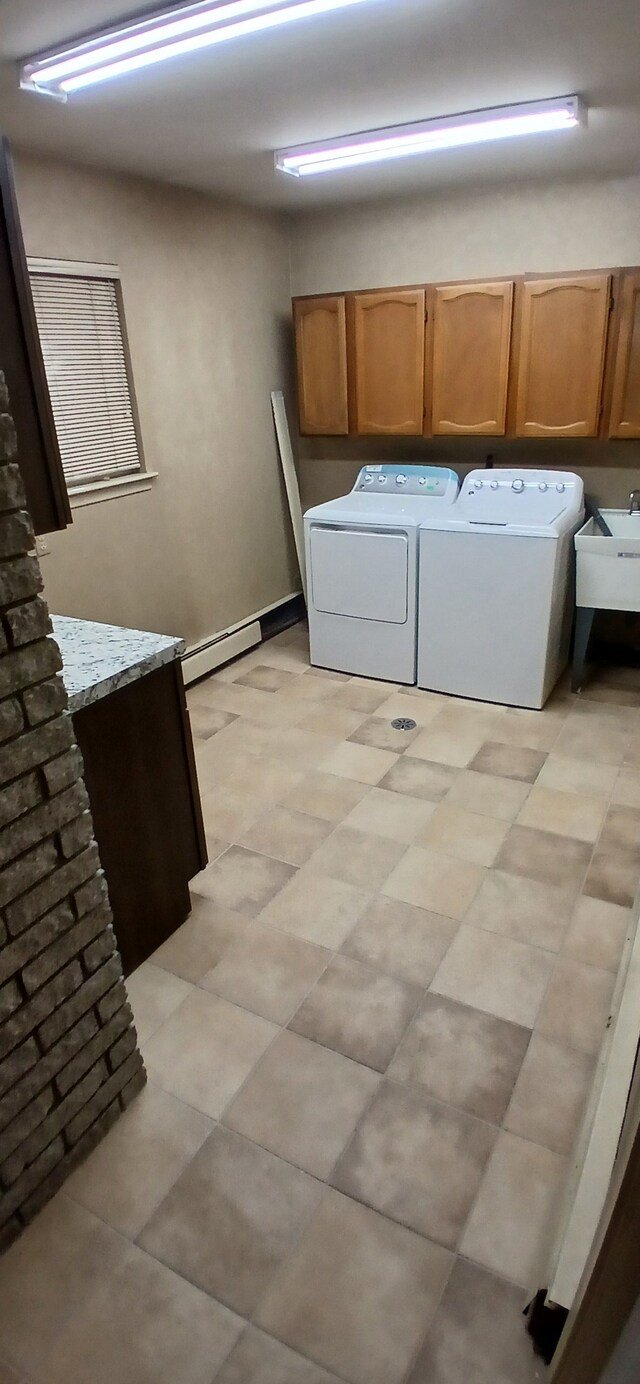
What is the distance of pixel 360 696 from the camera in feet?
13.0

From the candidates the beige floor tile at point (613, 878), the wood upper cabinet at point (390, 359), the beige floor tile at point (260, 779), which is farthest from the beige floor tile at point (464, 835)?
the wood upper cabinet at point (390, 359)

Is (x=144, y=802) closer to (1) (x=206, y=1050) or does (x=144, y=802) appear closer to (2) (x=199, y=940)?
(2) (x=199, y=940)

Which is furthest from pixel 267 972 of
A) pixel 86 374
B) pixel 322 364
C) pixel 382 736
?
pixel 322 364

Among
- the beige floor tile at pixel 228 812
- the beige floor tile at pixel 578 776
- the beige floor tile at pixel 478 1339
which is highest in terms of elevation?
A: the beige floor tile at pixel 228 812

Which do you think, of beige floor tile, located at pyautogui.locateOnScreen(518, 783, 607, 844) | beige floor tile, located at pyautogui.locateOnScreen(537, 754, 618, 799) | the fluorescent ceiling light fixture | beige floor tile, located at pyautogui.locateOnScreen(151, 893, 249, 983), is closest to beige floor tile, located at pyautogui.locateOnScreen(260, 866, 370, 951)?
beige floor tile, located at pyautogui.locateOnScreen(151, 893, 249, 983)

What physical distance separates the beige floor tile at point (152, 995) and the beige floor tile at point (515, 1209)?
898 millimetres

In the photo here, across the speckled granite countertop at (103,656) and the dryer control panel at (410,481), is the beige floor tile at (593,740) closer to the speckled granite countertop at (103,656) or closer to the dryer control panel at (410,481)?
the dryer control panel at (410,481)

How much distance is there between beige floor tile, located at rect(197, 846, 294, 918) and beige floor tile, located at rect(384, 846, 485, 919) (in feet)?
1.25

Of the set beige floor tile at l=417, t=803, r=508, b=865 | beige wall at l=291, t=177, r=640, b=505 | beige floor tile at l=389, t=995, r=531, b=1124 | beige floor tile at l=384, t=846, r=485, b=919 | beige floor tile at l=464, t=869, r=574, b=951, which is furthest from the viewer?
beige wall at l=291, t=177, r=640, b=505

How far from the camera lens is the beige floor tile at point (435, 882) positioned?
243cm

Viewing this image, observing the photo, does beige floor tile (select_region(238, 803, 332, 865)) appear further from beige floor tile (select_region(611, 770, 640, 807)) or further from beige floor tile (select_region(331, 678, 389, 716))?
beige floor tile (select_region(611, 770, 640, 807))

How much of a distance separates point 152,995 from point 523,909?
3.76 feet

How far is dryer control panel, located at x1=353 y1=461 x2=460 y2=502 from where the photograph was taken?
13.6 ft

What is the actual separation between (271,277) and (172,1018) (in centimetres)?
398
